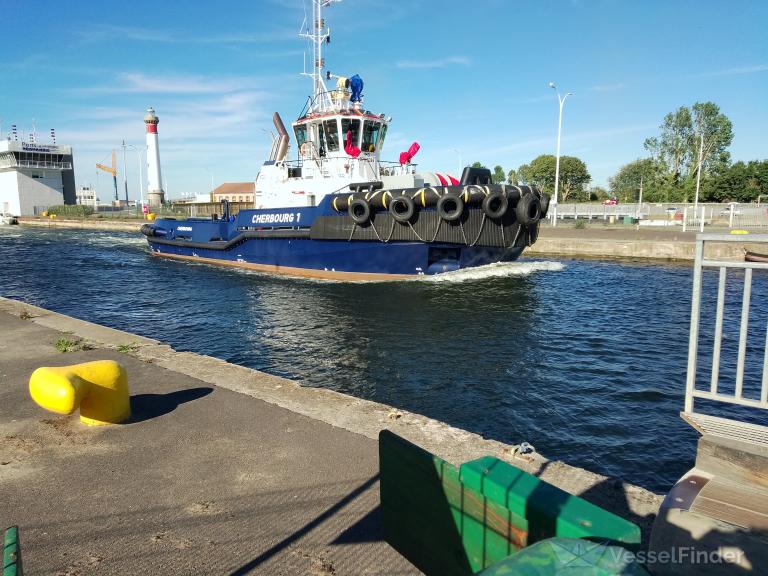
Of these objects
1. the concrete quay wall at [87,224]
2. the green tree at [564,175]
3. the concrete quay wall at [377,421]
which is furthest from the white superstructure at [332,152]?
the green tree at [564,175]

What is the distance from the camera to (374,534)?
2732mm

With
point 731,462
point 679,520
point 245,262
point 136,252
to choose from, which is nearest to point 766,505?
point 731,462

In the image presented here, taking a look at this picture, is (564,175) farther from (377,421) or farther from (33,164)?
(377,421)

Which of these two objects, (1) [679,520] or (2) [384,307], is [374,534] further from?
(2) [384,307]

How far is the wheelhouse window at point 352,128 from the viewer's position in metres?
17.0

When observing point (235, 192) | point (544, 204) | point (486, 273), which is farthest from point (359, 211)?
point (235, 192)

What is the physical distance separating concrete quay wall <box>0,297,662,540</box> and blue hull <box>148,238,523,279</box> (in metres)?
8.74

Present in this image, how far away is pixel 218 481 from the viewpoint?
10.7 feet

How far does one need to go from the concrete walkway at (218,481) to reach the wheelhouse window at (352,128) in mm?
13549

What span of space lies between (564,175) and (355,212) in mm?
62407

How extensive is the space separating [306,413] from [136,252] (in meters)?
26.4

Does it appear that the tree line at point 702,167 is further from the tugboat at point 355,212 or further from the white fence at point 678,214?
the tugboat at point 355,212

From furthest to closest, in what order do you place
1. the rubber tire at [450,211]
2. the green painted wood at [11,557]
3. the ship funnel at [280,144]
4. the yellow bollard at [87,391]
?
1. the ship funnel at [280,144]
2. the rubber tire at [450,211]
3. the yellow bollard at [87,391]
4. the green painted wood at [11,557]

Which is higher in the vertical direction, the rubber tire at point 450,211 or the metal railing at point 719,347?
the rubber tire at point 450,211
